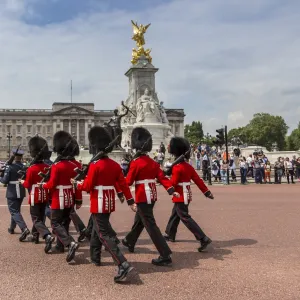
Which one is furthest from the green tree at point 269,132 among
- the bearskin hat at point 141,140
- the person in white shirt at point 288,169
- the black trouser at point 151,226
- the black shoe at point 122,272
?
the black shoe at point 122,272

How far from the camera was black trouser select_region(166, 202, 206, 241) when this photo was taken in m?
8.08

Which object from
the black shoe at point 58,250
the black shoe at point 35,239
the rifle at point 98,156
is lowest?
the black shoe at point 58,250

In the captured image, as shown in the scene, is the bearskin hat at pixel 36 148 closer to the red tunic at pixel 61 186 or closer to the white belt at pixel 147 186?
the red tunic at pixel 61 186

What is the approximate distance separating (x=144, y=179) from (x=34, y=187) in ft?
7.90

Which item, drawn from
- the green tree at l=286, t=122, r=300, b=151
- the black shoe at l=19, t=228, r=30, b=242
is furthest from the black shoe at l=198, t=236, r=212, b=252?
the green tree at l=286, t=122, r=300, b=151

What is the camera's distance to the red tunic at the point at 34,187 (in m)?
8.73

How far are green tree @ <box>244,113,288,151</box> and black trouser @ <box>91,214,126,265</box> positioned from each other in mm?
115150

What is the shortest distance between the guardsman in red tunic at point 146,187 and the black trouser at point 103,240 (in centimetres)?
69

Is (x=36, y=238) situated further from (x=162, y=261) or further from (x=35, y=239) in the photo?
(x=162, y=261)

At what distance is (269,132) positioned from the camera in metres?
120

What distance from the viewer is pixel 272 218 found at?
1184 centimetres

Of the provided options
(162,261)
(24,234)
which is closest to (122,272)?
(162,261)

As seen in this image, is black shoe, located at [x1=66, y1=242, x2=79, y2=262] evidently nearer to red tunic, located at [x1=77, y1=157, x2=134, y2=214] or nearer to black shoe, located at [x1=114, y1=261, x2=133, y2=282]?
red tunic, located at [x1=77, y1=157, x2=134, y2=214]

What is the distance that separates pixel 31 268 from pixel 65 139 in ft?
8.07
